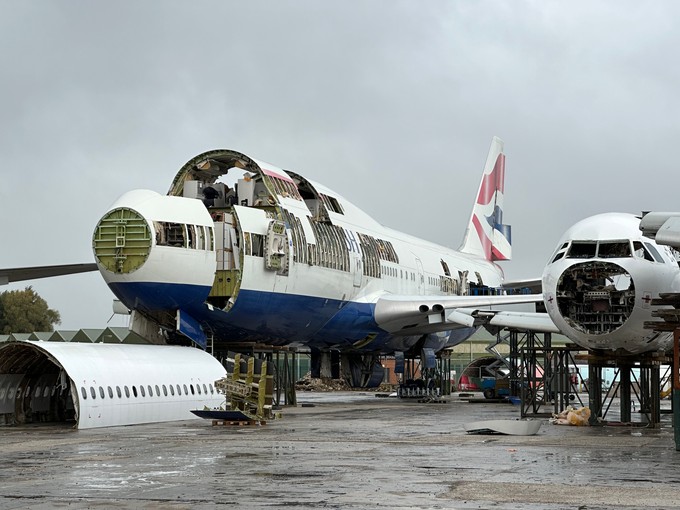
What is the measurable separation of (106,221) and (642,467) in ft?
58.5

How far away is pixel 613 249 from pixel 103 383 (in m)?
11.2

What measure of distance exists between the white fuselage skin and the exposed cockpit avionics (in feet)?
33.9

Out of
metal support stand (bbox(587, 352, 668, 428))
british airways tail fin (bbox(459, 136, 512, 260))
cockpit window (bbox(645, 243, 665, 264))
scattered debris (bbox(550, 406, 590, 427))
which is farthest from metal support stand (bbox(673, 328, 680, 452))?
british airways tail fin (bbox(459, 136, 512, 260))

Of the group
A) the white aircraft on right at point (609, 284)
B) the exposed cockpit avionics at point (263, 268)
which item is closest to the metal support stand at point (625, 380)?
the white aircraft on right at point (609, 284)

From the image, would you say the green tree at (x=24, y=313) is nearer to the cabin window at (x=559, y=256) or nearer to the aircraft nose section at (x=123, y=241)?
the aircraft nose section at (x=123, y=241)

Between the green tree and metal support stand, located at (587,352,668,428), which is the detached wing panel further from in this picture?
the green tree

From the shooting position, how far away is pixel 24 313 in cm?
8375

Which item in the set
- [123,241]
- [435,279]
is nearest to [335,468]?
[123,241]

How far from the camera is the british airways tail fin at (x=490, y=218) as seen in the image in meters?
57.9

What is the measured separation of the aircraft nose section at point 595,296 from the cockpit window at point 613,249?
42 cm

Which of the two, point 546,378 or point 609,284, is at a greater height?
point 609,284

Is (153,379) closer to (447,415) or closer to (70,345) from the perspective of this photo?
(70,345)

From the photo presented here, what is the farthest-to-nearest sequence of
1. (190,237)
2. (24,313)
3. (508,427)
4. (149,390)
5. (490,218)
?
(24,313), (490,218), (190,237), (149,390), (508,427)

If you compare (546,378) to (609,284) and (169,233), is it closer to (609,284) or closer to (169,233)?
(609,284)
